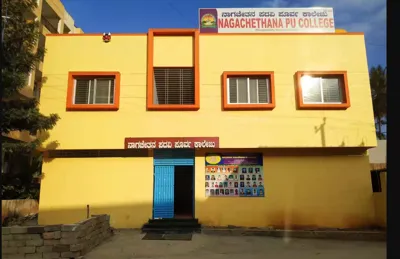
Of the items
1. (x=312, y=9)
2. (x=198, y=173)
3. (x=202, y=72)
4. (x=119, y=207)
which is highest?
(x=312, y=9)

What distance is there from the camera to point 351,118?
12.8m

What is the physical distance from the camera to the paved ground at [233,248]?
27.5 ft

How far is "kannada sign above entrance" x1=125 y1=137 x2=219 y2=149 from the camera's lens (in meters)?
12.3

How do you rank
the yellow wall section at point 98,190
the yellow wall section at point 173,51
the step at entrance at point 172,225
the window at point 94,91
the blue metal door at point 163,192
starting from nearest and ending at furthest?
the step at entrance at point 172,225
the yellow wall section at point 98,190
the blue metal door at point 163,192
the window at point 94,91
the yellow wall section at point 173,51

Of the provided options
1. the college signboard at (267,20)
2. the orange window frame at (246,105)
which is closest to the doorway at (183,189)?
the orange window frame at (246,105)

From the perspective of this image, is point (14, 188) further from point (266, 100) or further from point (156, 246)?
point (266, 100)

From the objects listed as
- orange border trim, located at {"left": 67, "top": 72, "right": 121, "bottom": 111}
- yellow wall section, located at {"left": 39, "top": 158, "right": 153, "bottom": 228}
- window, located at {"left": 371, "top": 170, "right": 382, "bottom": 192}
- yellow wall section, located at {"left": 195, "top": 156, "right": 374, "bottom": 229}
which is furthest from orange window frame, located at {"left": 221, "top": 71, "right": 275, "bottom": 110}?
window, located at {"left": 371, "top": 170, "right": 382, "bottom": 192}

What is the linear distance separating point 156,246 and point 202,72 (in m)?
6.80

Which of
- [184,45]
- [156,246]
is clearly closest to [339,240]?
[156,246]

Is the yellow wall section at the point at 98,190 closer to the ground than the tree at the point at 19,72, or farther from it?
closer to the ground

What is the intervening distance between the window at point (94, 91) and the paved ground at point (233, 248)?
5.19 m

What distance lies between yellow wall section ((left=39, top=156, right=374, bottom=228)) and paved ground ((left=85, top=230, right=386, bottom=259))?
1288 mm

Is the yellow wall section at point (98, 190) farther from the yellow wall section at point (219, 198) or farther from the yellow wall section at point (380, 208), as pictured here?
the yellow wall section at point (380, 208)

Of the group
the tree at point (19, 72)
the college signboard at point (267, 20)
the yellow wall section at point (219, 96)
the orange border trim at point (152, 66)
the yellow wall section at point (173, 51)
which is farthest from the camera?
the college signboard at point (267, 20)
